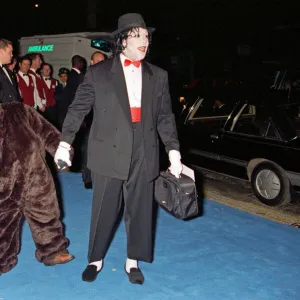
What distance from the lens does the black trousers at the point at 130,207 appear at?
335 cm

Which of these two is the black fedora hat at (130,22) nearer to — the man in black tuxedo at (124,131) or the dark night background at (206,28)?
the man in black tuxedo at (124,131)

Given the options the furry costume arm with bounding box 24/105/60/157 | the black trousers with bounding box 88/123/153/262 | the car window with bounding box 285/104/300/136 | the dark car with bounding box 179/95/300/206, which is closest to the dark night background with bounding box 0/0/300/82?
the dark car with bounding box 179/95/300/206

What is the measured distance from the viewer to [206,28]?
25906mm

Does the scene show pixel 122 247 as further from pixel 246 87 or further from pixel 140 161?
pixel 246 87

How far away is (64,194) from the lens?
615cm

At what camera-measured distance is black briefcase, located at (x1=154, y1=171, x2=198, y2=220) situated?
3.30 m

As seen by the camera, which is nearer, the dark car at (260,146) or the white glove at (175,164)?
the white glove at (175,164)

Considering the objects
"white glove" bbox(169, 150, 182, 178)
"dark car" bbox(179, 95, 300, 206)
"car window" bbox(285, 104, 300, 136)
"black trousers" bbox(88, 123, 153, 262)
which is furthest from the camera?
"car window" bbox(285, 104, 300, 136)

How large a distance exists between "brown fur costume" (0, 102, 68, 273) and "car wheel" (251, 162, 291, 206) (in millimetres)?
3250

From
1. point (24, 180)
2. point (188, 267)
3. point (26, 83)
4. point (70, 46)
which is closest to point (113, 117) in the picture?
point (24, 180)

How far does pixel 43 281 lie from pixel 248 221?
2.68 meters

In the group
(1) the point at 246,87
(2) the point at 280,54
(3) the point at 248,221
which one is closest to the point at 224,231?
(3) the point at 248,221

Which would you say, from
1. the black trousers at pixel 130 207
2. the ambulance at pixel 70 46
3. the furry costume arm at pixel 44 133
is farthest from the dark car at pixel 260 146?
the ambulance at pixel 70 46

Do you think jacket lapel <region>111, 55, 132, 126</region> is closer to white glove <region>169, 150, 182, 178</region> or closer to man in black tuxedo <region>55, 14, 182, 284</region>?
man in black tuxedo <region>55, 14, 182, 284</region>
